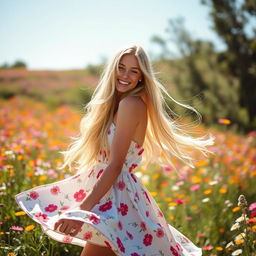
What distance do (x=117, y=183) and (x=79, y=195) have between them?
28 centimetres

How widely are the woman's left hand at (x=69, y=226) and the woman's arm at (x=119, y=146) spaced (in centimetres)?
13

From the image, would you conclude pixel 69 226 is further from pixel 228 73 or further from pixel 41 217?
pixel 228 73

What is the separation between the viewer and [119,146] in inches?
85.7

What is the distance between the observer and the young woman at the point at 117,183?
2041 millimetres

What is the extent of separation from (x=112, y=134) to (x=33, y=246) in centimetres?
92

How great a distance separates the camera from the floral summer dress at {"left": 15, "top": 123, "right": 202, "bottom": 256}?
1991mm

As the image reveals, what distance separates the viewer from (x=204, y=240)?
3301 millimetres

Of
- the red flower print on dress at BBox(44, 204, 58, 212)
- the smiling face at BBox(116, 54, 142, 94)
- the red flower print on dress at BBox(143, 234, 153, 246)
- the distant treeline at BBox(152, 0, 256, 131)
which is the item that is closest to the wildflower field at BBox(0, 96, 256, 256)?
the red flower print on dress at BBox(44, 204, 58, 212)

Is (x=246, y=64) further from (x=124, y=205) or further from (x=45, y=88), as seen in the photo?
(x=124, y=205)

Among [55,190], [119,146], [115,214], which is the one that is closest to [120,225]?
[115,214]

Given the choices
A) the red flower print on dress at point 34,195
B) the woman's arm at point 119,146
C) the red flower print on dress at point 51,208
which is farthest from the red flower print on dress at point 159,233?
the red flower print on dress at point 34,195

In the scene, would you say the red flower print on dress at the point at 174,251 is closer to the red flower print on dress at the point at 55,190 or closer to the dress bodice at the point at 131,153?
the dress bodice at the point at 131,153

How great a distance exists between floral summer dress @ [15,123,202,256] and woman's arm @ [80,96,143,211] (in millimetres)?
87

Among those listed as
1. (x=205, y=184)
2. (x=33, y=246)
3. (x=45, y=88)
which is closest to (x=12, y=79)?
(x=45, y=88)
